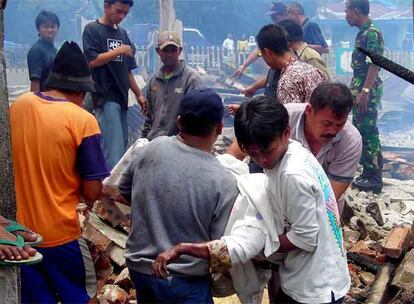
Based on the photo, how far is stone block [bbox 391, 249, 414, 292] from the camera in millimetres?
4404

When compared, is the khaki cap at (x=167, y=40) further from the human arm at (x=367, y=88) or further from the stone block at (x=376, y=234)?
the human arm at (x=367, y=88)

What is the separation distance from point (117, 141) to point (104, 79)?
2.30 feet

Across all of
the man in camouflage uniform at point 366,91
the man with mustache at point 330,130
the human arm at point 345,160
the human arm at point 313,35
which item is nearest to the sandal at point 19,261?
the man with mustache at point 330,130

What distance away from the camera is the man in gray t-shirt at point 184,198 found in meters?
2.96

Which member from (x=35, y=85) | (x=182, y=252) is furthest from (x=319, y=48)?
(x=182, y=252)

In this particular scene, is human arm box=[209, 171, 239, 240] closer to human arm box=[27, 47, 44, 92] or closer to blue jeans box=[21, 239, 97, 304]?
blue jeans box=[21, 239, 97, 304]

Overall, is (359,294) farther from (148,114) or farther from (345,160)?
(148,114)

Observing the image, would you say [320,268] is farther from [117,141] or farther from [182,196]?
[117,141]

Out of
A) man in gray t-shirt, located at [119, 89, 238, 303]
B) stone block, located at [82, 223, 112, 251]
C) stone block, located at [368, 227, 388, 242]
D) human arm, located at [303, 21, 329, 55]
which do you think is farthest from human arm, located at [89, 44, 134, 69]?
man in gray t-shirt, located at [119, 89, 238, 303]

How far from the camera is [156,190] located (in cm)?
302

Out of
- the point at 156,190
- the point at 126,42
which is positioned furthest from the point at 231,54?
the point at 156,190

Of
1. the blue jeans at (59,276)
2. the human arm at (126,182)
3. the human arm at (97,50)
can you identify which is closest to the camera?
the human arm at (126,182)

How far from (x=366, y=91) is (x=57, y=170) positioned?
5712 mm

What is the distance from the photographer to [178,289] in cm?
302
